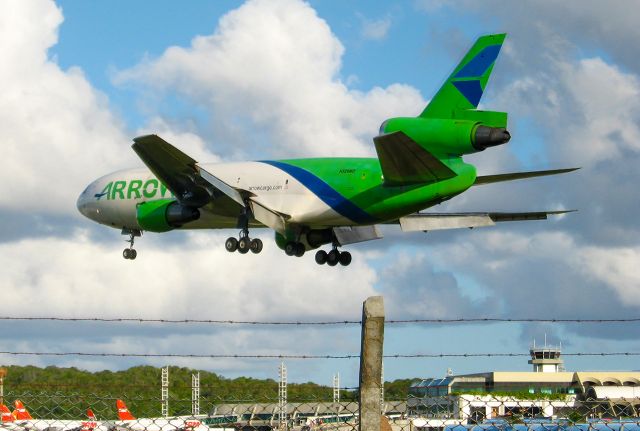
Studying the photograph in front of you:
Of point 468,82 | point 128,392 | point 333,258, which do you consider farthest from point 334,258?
point 128,392

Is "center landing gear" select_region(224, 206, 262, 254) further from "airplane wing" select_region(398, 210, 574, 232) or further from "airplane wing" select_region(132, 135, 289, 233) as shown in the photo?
"airplane wing" select_region(398, 210, 574, 232)

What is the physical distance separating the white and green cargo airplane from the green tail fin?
0.04 m

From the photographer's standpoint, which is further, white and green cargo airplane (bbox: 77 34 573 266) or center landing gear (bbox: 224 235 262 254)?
center landing gear (bbox: 224 235 262 254)

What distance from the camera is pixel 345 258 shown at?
4728 cm

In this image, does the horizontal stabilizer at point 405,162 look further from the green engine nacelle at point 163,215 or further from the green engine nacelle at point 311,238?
the green engine nacelle at point 163,215

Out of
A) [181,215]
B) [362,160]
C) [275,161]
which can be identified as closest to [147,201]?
[181,215]

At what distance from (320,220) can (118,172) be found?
10680 millimetres

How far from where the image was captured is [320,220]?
4425 centimetres

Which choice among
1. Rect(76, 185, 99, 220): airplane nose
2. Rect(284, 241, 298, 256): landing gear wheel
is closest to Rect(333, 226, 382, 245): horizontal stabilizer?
Rect(284, 241, 298, 256): landing gear wheel

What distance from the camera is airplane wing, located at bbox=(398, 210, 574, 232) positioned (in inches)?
1854

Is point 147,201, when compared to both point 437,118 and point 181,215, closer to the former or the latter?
point 181,215

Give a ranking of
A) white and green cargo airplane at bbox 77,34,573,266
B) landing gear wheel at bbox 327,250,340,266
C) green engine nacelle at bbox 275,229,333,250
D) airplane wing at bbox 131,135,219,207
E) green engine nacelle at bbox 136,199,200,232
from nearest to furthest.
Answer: white and green cargo airplane at bbox 77,34,573,266
airplane wing at bbox 131,135,219,207
green engine nacelle at bbox 136,199,200,232
green engine nacelle at bbox 275,229,333,250
landing gear wheel at bbox 327,250,340,266

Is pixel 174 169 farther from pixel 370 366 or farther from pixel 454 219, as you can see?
pixel 370 366

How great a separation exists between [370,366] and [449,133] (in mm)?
27815
